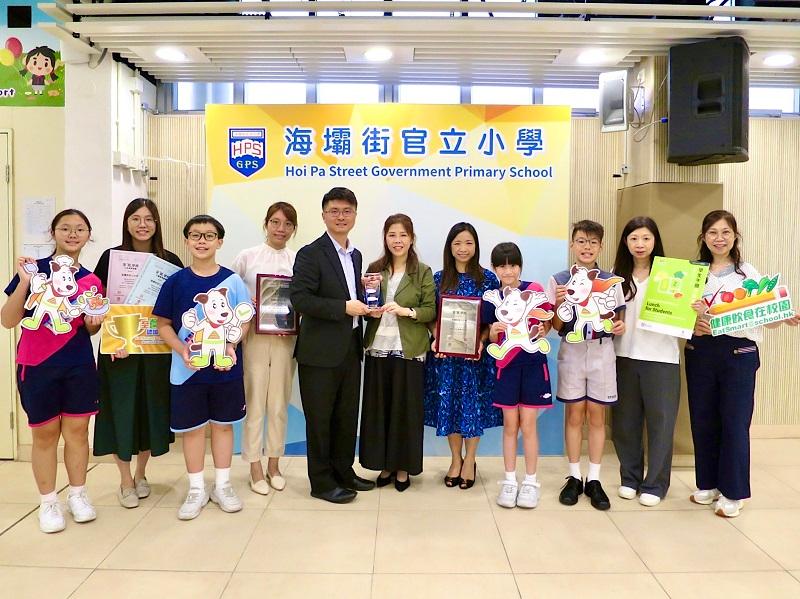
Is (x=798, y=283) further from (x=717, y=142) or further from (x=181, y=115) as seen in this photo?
(x=181, y=115)

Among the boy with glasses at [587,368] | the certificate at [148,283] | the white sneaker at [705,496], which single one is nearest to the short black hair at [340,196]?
the certificate at [148,283]

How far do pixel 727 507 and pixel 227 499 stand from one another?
2776 millimetres

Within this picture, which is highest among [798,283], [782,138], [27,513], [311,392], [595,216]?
[782,138]

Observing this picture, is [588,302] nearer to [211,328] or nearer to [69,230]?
[211,328]

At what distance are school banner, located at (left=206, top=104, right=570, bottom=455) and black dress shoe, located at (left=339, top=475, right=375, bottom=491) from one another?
5.20 feet

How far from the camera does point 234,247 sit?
4.22 m

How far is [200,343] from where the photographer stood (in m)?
3.23

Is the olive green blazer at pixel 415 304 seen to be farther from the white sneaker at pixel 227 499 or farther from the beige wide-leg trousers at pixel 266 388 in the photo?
the white sneaker at pixel 227 499

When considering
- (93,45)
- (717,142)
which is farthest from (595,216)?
(93,45)

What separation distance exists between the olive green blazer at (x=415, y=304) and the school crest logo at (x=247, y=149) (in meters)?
1.29

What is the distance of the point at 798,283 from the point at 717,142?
1844 millimetres

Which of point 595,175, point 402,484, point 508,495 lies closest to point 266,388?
point 402,484

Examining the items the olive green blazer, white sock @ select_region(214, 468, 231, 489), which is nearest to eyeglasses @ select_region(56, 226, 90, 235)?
white sock @ select_region(214, 468, 231, 489)

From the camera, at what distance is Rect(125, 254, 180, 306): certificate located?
3.36 m
